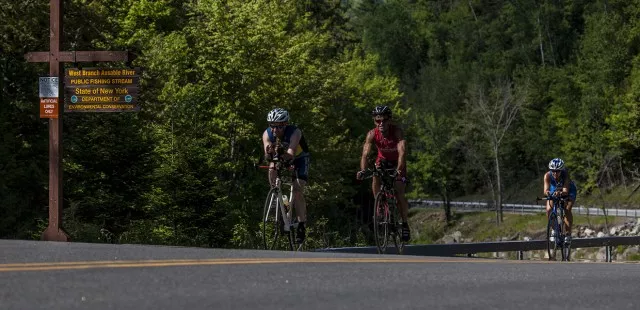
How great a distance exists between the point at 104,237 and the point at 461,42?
104 meters

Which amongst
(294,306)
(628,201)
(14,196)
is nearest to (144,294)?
(294,306)

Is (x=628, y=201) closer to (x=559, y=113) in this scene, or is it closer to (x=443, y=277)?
(x=559, y=113)

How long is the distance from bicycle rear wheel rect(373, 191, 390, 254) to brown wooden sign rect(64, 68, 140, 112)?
4.16m

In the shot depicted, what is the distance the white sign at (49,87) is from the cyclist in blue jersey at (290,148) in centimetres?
397

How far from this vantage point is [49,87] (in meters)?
18.7

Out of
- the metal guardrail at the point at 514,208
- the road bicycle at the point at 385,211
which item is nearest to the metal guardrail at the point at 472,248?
the road bicycle at the point at 385,211

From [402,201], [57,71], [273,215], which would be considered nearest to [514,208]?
[57,71]

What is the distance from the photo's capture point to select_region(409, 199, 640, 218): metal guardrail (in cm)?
8242

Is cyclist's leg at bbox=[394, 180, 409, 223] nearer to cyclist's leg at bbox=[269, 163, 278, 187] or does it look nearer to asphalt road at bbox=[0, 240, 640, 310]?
cyclist's leg at bbox=[269, 163, 278, 187]

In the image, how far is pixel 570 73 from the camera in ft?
349

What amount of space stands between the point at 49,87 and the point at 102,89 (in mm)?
846

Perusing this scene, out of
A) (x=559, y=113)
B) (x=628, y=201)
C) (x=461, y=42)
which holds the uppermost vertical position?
(x=461, y=42)

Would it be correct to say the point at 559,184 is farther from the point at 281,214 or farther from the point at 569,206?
the point at 281,214

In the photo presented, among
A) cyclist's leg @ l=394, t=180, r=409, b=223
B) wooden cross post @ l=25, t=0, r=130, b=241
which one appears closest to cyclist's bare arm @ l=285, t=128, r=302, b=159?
cyclist's leg @ l=394, t=180, r=409, b=223
